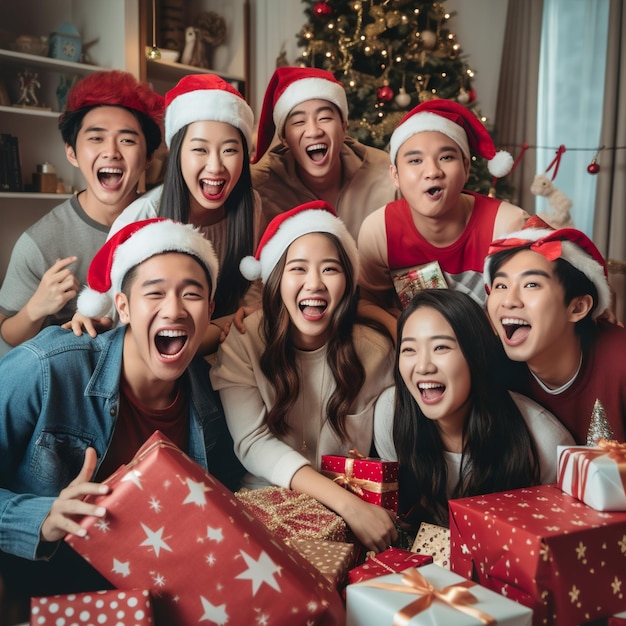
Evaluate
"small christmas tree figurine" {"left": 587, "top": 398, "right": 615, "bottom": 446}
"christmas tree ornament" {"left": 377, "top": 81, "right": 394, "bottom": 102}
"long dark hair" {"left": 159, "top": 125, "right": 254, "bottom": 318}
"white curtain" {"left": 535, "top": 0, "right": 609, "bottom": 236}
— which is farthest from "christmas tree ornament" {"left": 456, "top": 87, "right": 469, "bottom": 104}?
"small christmas tree figurine" {"left": 587, "top": 398, "right": 615, "bottom": 446}

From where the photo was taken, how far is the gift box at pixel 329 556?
4.86ft

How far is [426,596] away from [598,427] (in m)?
0.89

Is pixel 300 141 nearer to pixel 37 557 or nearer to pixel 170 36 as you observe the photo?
pixel 37 557

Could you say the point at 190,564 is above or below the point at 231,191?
below

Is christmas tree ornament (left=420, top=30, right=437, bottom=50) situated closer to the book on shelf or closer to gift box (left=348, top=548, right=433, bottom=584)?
the book on shelf

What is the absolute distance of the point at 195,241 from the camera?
1938mm

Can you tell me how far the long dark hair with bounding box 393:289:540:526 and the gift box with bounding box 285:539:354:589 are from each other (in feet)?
1.35

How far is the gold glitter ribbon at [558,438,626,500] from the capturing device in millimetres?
1550

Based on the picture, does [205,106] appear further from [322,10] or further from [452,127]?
[322,10]

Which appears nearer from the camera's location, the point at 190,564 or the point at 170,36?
the point at 190,564

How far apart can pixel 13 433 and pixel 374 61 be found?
366 cm

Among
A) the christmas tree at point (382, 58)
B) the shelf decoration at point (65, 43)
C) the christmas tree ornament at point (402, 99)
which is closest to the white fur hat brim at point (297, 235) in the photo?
the christmas tree at point (382, 58)

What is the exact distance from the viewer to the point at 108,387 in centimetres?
182

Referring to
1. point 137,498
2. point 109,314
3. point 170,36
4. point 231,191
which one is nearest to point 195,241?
point 109,314
